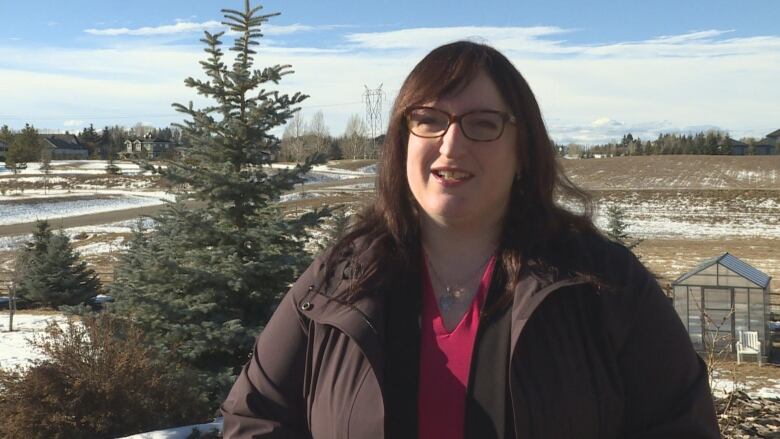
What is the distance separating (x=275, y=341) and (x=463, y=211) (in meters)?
0.63

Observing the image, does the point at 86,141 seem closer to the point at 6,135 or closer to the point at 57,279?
the point at 6,135

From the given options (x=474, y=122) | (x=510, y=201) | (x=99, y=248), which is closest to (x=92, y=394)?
(x=510, y=201)

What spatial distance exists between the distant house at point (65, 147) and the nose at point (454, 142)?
4214 inches

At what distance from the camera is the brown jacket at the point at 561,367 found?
1.69 metres

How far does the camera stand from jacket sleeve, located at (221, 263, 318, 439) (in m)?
1.90

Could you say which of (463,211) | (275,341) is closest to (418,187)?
(463,211)

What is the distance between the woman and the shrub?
14.1ft

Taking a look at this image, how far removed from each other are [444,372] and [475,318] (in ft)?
0.54

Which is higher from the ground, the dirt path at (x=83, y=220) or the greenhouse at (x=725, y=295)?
the dirt path at (x=83, y=220)

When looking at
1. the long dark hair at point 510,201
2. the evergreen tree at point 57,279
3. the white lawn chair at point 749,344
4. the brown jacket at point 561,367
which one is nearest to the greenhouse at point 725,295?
the white lawn chair at point 749,344

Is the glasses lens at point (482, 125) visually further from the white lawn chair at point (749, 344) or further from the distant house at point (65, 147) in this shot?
the distant house at point (65, 147)

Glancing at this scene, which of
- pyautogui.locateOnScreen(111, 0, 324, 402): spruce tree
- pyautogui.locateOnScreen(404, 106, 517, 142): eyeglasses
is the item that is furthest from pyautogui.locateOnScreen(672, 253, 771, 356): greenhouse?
pyautogui.locateOnScreen(404, 106, 517, 142): eyeglasses

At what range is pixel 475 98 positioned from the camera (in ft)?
6.07

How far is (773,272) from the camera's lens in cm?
2386
